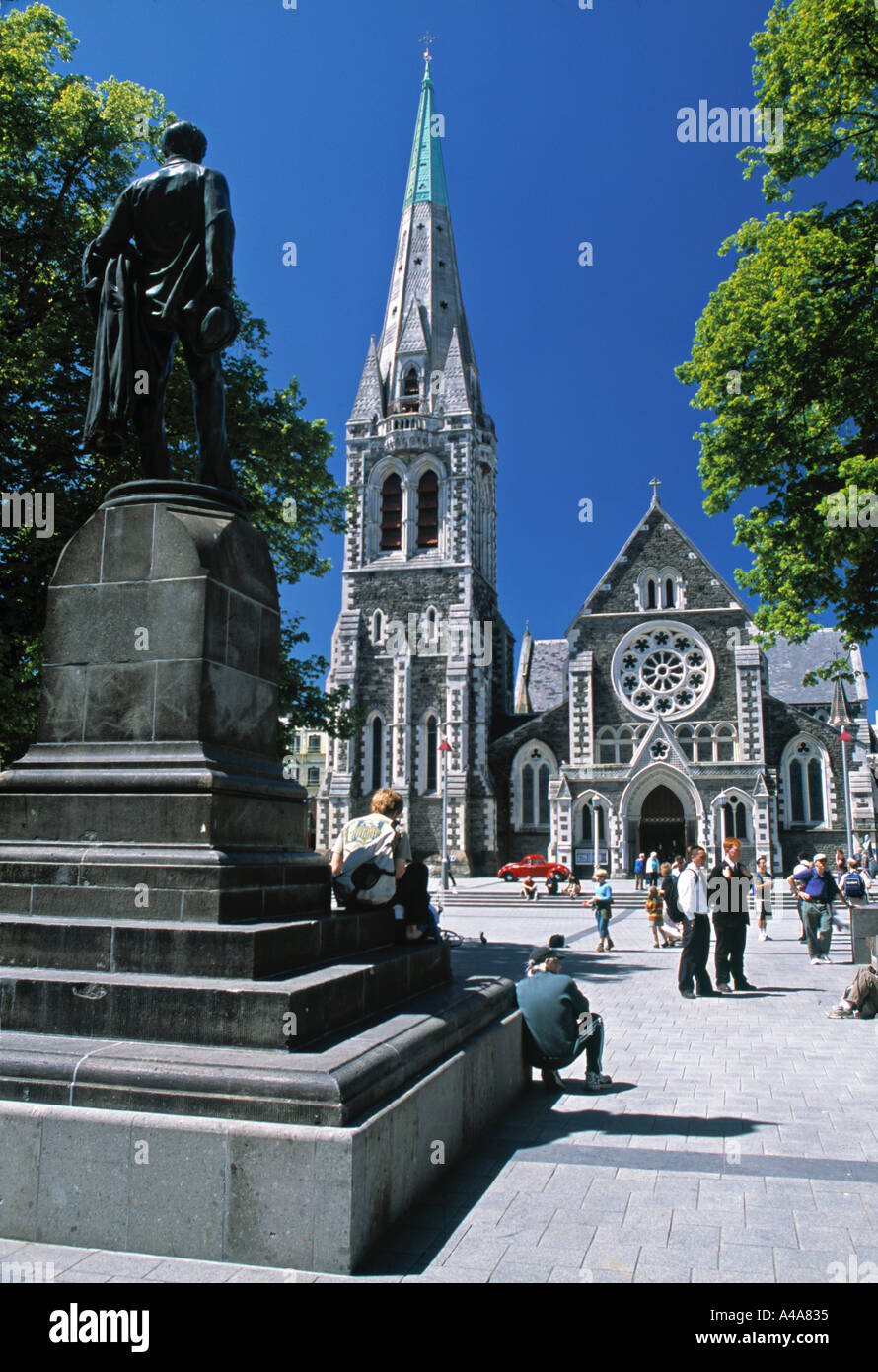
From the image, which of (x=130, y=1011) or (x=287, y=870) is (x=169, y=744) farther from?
(x=130, y=1011)

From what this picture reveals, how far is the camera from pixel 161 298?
19.7 feet

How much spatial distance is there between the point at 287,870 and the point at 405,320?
154 ft

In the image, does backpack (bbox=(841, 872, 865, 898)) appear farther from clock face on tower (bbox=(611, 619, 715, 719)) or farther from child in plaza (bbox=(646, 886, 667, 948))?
clock face on tower (bbox=(611, 619, 715, 719))

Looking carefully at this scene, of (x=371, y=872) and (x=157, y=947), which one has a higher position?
(x=371, y=872)

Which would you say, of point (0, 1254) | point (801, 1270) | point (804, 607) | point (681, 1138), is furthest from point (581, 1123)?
point (804, 607)

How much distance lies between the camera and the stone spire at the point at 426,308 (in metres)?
46.8

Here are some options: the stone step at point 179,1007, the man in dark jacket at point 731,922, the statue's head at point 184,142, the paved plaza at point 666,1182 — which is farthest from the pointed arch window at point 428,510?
the stone step at point 179,1007

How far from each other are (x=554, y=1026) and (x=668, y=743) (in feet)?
105

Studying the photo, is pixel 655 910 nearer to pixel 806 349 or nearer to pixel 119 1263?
pixel 806 349

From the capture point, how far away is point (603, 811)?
38.1 m

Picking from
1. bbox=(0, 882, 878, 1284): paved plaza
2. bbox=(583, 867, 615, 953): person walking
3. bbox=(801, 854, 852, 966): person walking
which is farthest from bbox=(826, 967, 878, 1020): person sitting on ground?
bbox=(583, 867, 615, 953): person walking

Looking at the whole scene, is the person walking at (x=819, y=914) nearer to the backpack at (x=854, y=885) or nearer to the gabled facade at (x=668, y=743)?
the backpack at (x=854, y=885)

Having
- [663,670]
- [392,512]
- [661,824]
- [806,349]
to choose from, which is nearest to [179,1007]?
[806,349]

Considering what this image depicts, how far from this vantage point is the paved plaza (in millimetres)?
3723
